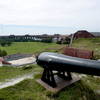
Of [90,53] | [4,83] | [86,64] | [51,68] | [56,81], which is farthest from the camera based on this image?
[90,53]

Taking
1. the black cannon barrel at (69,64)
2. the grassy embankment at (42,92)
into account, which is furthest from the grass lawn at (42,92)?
the black cannon barrel at (69,64)

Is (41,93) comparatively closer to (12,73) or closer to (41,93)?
(41,93)

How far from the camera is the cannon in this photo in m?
5.86

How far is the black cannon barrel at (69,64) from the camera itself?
5817 millimetres

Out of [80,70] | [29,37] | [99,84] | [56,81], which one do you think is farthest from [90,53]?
[29,37]

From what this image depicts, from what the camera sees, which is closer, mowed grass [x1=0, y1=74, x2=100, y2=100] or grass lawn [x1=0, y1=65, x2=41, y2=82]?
mowed grass [x1=0, y1=74, x2=100, y2=100]

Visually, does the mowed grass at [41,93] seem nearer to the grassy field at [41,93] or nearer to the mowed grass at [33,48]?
the grassy field at [41,93]

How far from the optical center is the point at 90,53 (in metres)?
11.7

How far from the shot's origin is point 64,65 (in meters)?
6.47

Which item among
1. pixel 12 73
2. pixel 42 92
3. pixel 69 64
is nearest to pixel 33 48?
pixel 12 73

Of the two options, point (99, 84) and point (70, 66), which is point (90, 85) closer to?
point (99, 84)

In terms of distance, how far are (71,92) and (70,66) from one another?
1157mm

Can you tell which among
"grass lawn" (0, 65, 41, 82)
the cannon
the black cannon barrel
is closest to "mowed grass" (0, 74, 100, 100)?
the cannon

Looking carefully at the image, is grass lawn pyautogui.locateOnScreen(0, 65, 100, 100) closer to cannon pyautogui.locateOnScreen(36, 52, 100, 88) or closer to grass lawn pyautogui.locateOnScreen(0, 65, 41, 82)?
cannon pyautogui.locateOnScreen(36, 52, 100, 88)
